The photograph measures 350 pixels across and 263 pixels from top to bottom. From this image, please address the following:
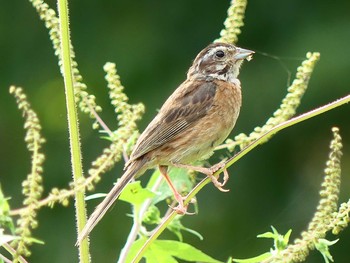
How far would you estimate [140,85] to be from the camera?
8.72m

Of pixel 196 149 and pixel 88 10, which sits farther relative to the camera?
pixel 88 10

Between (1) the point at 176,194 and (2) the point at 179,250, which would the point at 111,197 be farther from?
(2) the point at 179,250

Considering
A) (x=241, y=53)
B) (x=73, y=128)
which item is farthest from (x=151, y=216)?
(x=241, y=53)

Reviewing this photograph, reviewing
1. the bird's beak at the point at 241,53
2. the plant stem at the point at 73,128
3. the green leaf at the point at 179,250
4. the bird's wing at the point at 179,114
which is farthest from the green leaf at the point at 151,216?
the bird's beak at the point at 241,53

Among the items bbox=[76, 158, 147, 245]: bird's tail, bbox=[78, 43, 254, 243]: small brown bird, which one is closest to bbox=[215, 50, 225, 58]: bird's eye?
bbox=[78, 43, 254, 243]: small brown bird

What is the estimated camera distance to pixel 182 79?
8.64m

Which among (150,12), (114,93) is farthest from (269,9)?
(114,93)

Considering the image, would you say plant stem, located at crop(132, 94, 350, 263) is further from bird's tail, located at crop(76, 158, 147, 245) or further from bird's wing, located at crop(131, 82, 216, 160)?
bird's wing, located at crop(131, 82, 216, 160)

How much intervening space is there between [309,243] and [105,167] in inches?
22.7

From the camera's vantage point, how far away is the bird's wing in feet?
13.5

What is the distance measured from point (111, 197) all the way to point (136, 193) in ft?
0.97

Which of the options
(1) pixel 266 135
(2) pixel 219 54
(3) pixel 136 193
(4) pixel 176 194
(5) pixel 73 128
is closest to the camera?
(1) pixel 266 135

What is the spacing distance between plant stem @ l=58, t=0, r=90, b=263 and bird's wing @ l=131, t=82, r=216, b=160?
1.21 m

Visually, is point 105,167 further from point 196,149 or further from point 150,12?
point 150,12
